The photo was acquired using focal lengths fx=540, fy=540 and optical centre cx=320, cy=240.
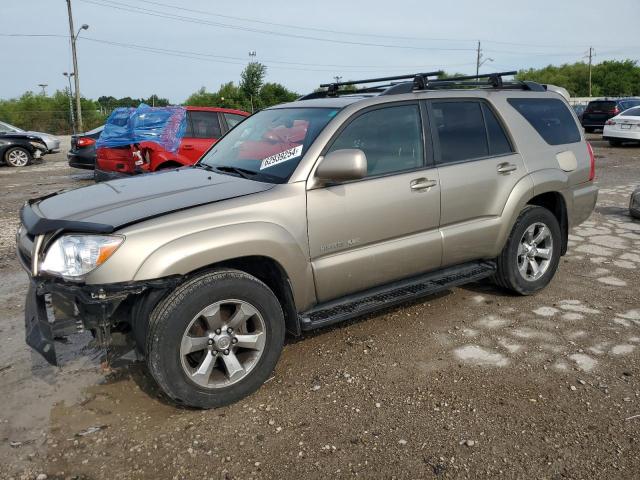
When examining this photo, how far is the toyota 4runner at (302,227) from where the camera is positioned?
2.82m

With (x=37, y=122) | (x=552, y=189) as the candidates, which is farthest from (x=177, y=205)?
(x=37, y=122)

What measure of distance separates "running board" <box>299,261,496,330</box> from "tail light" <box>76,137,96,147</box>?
1071 cm

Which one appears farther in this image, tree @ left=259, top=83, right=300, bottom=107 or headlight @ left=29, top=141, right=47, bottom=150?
tree @ left=259, top=83, right=300, bottom=107

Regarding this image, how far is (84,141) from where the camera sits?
1246 centimetres

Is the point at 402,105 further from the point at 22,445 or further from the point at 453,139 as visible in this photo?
the point at 22,445

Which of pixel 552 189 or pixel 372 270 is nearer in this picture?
pixel 372 270

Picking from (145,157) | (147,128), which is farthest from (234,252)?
(147,128)

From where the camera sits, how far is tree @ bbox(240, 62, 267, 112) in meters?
44.1

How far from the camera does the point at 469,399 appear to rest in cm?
313

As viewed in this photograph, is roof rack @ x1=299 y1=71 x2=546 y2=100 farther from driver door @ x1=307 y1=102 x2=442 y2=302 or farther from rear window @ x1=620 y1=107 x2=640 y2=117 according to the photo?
rear window @ x1=620 y1=107 x2=640 y2=117

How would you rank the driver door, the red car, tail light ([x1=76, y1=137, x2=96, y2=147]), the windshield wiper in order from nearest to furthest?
the driver door → the windshield wiper → the red car → tail light ([x1=76, y1=137, x2=96, y2=147])

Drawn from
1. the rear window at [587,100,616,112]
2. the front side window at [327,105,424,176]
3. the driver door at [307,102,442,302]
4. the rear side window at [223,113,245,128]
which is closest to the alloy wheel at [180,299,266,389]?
the driver door at [307,102,442,302]

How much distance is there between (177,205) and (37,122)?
39141 mm

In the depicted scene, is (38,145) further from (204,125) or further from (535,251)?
(535,251)
